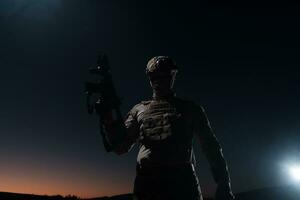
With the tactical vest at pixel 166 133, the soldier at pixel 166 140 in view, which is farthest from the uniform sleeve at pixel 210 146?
the tactical vest at pixel 166 133

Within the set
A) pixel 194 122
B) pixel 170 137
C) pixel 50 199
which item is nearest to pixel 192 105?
pixel 194 122

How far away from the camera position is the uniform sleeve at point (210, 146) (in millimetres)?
5359

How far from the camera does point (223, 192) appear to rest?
526cm

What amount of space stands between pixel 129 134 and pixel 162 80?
0.87 metres

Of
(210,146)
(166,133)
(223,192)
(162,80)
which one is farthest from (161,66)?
(223,192)

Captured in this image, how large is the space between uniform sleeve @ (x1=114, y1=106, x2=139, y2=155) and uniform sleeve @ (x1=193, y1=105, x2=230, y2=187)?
814mm

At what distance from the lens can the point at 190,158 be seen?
535 cm

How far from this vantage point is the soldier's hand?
523 centimetres

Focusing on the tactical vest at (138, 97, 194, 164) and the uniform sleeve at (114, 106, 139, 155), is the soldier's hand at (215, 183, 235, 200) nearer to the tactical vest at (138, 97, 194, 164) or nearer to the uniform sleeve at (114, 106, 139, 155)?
the tactical vest at (138, 97, 194, 164)

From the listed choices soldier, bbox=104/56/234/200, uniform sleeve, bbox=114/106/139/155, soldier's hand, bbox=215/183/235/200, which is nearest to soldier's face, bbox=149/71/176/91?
soldier, bbox=104/56/234/200

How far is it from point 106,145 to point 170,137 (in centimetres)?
82

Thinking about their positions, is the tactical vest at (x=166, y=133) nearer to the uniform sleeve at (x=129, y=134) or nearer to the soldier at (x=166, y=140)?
the soldier at (x=166, y=140)

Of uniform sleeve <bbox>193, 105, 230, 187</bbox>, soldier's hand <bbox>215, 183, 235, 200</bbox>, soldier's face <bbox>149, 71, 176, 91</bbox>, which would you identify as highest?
soldier's face <bbox>149, 71, 176, 91</bbox>

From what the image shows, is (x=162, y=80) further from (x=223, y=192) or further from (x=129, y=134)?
(x=223, y=192)
